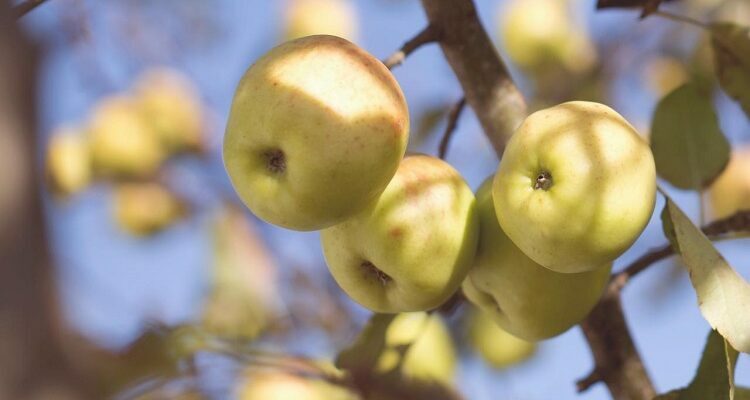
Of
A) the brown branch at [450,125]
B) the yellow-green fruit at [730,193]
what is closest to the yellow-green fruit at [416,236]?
the brown branch at [450,125]

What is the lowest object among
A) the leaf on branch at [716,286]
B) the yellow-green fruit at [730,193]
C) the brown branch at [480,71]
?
the yellow-green fruit at [730,193]

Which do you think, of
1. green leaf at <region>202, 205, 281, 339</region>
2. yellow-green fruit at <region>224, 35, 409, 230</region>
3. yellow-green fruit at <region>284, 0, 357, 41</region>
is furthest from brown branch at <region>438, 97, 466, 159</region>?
yellow-green fruit at <region>284, 0, 357, 41</region>

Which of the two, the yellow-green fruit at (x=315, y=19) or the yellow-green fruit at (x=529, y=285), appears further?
the yellow-green fruit at (x=315, y=19)

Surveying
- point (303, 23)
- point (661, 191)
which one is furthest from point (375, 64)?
point (303, 23)

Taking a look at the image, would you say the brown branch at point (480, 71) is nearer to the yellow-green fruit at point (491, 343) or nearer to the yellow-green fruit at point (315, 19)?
the yellow-green fruit at point (491, 343)

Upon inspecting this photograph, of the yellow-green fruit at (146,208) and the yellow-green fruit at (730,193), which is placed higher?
the yellow-green fruit at (146,208)

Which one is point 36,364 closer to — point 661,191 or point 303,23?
point 661,191

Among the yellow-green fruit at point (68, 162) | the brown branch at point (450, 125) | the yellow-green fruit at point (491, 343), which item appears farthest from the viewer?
the yellow-green fruit at point (68, 162)

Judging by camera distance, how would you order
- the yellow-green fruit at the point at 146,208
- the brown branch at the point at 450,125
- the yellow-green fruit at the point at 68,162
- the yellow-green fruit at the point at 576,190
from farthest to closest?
the yellow-green fruit at the point at 146,208
the yellow-green fruit at the point at 68,162
the brown branch at the point at 450,125
the yellow-green fruit at the point at 576,190

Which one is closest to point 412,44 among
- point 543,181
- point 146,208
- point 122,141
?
point 543,181
